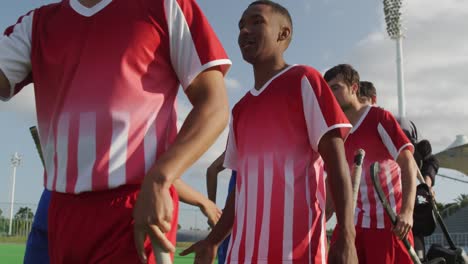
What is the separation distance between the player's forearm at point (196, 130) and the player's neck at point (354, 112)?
3180 millimetres

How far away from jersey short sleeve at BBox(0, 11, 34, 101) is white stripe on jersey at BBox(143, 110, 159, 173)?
523mm

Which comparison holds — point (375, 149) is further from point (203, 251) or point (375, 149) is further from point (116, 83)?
point (116, 83)

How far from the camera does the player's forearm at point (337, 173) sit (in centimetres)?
293

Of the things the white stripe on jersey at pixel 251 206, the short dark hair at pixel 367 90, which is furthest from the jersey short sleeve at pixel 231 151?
the short dark hair at pixel 367 90

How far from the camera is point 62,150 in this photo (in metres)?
1.94

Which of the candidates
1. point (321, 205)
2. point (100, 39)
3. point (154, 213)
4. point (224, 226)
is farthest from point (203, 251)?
point (154, 213)

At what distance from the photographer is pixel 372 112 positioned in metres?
5.00

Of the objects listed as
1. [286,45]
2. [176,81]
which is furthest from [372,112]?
[176,81]

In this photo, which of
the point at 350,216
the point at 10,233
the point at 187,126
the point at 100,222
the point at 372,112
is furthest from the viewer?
the point at 10,233

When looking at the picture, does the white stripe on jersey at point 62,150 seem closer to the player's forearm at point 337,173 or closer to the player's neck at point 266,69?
the player's forearm at point 337,173

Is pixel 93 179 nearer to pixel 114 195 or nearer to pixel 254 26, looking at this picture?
pixel 114 195

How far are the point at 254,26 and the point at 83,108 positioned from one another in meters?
1.57

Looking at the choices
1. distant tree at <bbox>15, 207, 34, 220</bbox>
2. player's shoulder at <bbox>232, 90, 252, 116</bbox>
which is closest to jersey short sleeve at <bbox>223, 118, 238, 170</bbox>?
player's shoulder at <bbox>232, 90, 252, 116</bbox>

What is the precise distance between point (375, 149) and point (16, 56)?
344 cm
